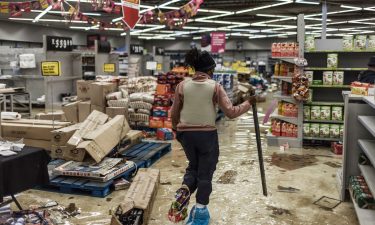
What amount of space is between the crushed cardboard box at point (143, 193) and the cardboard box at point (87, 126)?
0.95 m

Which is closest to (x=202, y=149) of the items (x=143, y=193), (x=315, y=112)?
(x=143, y=193)

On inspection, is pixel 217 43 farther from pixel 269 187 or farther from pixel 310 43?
pixel 269 187

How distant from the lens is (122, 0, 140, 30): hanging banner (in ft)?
20.8

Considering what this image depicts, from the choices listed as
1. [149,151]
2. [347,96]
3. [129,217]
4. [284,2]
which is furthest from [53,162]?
[284,2]

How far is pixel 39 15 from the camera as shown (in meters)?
17.1

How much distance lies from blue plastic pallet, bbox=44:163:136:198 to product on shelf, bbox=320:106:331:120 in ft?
12.9

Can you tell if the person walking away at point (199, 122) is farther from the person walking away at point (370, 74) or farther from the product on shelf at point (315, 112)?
the product on shelf at point (315, 112)

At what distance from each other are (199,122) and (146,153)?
2.55 metres

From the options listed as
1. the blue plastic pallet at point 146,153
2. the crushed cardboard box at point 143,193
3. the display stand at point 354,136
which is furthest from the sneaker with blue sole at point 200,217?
the blue plastic pallet at point 146,153

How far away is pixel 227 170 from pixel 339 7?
10.8 m

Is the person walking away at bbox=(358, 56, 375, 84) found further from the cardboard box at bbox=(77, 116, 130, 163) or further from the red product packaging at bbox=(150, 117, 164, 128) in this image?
the red product packaging at bbox=(150, 117, 164, 128)

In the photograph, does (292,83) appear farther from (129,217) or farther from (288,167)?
(129,217)

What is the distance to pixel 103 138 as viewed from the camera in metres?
4.78

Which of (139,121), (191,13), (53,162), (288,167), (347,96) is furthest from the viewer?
(191,13)
